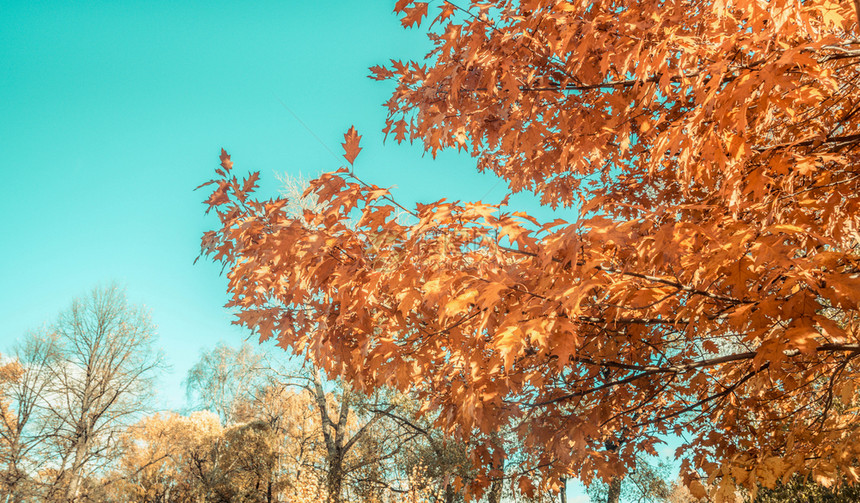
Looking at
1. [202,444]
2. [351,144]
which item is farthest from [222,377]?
[351,144]

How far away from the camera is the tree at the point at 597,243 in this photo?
5.65ft

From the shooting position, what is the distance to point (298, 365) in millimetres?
11703

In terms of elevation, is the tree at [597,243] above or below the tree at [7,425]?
below

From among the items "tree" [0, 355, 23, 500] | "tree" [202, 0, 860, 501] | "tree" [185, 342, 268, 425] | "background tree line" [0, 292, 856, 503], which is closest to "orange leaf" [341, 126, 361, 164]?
"tree" [202, 0, 860, 501]

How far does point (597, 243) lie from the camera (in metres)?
2.18

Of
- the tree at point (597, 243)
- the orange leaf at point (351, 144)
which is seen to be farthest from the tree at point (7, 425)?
the orange leaf at point (351, 144)

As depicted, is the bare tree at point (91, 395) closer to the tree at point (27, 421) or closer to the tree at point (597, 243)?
the tree at point (27, 421)

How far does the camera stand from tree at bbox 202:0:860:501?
5.65 feet

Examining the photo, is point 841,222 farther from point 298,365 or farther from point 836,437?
point 298,365

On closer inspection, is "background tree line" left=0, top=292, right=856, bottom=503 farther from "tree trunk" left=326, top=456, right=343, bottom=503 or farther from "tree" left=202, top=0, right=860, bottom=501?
"tree" left=202, top=0, right=860, bottom=501

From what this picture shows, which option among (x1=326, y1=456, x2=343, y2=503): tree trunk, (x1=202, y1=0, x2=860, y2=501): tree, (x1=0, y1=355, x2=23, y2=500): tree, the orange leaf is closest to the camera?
(x1=202, y1=0, x2=860, y2=501): tree

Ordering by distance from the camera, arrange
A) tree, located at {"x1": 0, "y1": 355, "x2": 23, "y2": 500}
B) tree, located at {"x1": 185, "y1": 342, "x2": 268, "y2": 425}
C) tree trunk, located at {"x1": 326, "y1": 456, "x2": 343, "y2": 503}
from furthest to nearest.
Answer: tree, located at {"x1": 185, "y1": 342, "x2": 268, "y2": 425}, tree, located at {"x1": 0, "y1": 355, "x2": 23, "y2": 500}, tree trunk, located at {"x1": 326, "y1": 456, "x2": 343, "y2": 503}

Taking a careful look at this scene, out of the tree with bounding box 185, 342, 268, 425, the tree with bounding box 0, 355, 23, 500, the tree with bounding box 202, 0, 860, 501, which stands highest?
the tree with bounding box 185, 342, 268, 425

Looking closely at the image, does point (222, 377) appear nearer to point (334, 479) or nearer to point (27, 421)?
point (27, 421)
